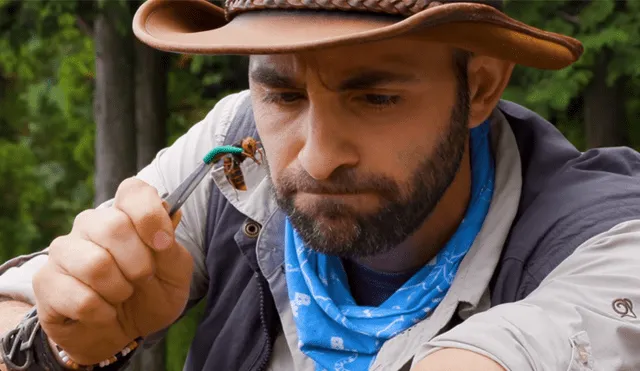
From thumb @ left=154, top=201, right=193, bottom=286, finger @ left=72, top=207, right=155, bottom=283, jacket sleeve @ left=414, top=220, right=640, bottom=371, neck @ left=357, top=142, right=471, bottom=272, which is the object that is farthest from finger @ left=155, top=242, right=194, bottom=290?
jacket sleeve @ left=414, top=220, right=640, bottom=371

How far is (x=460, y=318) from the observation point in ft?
7.06

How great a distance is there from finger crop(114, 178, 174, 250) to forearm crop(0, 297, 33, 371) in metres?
0.53

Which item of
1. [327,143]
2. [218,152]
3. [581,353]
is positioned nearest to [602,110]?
[218,152]

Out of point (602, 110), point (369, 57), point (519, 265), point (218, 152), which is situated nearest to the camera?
point (369, 57)

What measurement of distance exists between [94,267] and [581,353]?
790 mm

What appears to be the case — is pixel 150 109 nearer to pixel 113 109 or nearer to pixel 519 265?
pixel 113 109

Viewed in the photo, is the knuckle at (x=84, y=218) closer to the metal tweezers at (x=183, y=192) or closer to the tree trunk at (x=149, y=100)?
the metal tweezers at (x=183, y=192)

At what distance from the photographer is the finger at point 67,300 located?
6.05 feet

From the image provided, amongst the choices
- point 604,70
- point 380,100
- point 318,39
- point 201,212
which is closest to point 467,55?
point 380,100

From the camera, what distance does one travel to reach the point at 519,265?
81.3 inches

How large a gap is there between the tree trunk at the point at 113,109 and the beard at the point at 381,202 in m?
2.02

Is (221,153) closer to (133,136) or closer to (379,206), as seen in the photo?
(379,206)

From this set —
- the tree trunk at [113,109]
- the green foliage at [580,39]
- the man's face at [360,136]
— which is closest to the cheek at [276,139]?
the man's face at [360,136]

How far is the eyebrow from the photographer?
1.94 meters
